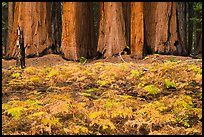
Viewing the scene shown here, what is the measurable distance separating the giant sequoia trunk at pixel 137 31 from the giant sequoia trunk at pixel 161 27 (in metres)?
0.50

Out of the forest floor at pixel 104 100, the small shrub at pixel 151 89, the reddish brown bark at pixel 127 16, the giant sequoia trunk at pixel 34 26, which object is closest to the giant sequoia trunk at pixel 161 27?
the reddish brown bark at pixel 127 16

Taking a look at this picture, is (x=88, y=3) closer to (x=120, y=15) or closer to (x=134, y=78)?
(x=120, y=15)

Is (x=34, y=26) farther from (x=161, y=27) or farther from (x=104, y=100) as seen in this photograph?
(x=104, y=100)

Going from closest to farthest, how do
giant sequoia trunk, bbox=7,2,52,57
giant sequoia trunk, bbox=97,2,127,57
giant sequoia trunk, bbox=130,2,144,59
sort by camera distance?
giant sequoia trunk, bbox=130,2,144,59, giant sequoia trunk, bbox=97,2,127,57, giant sequoia trunk, bbox=7,2,52,57

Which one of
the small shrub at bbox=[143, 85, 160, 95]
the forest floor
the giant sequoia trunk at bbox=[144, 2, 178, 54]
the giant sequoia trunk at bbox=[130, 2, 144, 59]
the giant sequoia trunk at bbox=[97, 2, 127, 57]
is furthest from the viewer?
the giant sequoia trunk at bbox=[144, 2, 178, 54]

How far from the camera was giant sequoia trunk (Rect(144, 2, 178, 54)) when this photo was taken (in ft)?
37.5

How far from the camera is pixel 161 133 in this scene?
484 cm

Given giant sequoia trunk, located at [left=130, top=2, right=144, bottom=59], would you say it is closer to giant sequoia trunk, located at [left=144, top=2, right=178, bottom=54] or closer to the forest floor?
giant sequoia trunk, located at [left=144, top=2, right=178, bottom=54]

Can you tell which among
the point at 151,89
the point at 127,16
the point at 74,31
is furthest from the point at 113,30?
the point at 151,89

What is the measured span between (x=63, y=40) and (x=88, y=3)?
1.78 meters

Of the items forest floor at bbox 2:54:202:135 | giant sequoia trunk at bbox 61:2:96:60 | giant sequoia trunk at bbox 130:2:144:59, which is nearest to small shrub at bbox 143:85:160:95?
forest floor at bbox 2:54:202:135

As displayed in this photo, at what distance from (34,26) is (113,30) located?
288 centimetres

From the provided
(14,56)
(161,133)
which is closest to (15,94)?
(161,133)

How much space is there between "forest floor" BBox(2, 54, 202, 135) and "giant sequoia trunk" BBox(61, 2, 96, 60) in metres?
2.30
